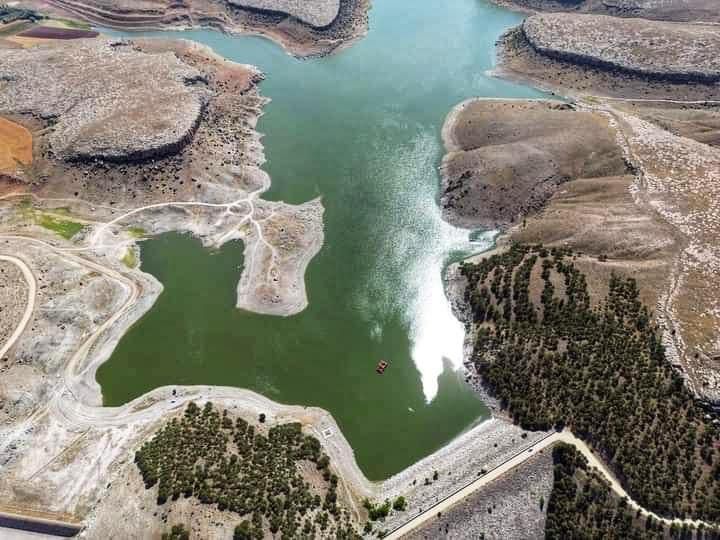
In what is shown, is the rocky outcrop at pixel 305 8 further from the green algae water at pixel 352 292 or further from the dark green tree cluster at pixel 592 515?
the dark green tree cluster at pixel 592 515

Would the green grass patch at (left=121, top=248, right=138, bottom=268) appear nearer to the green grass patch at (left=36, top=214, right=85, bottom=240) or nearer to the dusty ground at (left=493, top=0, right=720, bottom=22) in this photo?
the green grass patch at (left=36, top=214, right=85, bottom=240)

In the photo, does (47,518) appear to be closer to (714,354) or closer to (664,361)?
(664,361)

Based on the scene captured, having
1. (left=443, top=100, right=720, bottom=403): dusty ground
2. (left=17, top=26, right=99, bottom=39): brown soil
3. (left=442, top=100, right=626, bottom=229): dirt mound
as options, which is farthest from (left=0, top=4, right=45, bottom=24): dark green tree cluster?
(left=442, top=100, right=626, bottom=229): dirt mound

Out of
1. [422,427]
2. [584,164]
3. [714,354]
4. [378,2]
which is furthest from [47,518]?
[378,2]

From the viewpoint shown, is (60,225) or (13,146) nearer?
(60,225)

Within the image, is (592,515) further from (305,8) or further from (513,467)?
(305,8)

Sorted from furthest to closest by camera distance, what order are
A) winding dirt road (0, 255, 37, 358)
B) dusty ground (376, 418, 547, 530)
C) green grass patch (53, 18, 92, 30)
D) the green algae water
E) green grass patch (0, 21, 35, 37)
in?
green grass patch (53, 18, 92, 30)
green grass patch (0, 21, 35, 37)
winding dirt road (0, 255, 37, 358)
the green algae water
dusty ground (376, 418, 547, 530)

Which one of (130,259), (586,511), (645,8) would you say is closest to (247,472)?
(586,511)
